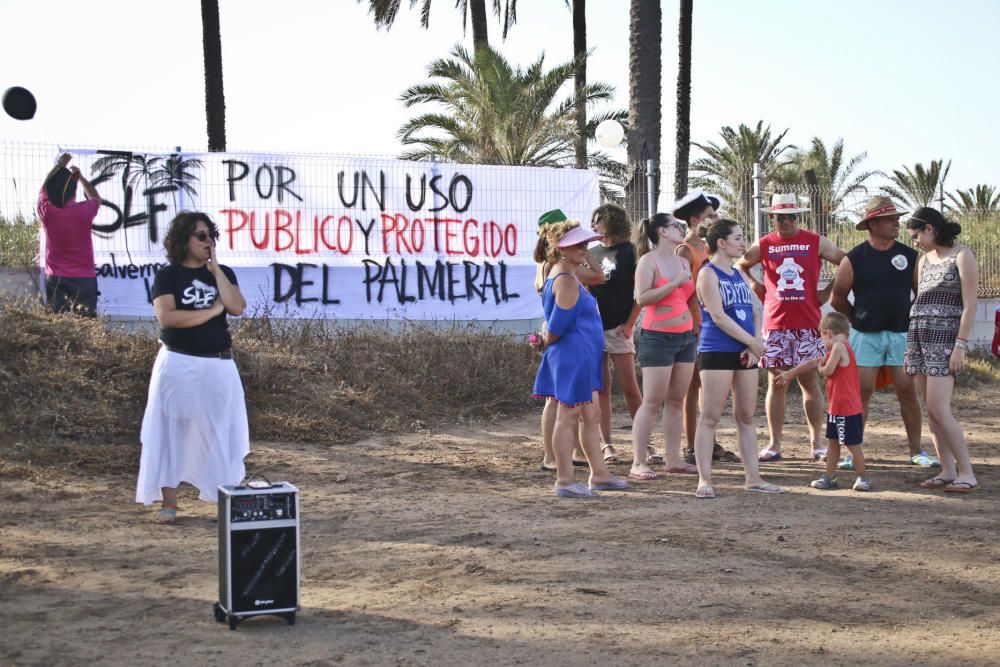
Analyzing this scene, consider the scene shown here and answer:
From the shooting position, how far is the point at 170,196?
43.9ft

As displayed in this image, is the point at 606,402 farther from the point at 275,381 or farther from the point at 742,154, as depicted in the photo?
the point at 742,154

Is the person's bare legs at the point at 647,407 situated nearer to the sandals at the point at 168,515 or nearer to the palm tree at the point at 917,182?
the sandals at the point at 168,515

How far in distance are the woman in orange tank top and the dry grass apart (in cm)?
307

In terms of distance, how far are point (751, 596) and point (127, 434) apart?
6.00 m

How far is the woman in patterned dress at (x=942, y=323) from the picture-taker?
791 centimetres

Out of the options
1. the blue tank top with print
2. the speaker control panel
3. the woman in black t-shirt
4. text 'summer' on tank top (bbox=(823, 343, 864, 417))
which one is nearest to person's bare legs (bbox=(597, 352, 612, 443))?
the blue tank top with print

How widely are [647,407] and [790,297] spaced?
1.49 metres

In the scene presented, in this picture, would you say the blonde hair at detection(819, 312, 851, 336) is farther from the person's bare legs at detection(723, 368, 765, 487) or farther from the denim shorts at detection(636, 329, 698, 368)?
the denim shorts at detection(636, 329, 698, 368)

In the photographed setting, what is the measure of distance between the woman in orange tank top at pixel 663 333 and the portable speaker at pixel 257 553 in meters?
3.78

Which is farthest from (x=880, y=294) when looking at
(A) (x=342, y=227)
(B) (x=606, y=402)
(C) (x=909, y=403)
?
(A) (x=342, y=227)

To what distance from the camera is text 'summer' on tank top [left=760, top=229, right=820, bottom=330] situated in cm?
897

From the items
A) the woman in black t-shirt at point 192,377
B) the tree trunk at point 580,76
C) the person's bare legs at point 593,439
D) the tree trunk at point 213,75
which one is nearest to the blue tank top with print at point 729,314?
the person's bare legs at point 593,439

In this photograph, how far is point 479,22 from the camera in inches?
1094

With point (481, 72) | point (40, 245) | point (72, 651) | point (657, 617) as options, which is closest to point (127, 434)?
point (40, 245)
